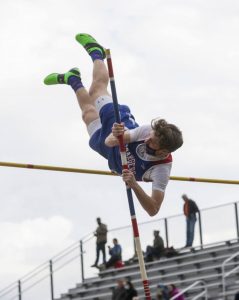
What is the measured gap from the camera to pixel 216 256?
23375 millimetres

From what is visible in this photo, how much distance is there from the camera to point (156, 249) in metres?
23.9

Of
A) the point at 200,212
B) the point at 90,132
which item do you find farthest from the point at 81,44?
the point at 200,212

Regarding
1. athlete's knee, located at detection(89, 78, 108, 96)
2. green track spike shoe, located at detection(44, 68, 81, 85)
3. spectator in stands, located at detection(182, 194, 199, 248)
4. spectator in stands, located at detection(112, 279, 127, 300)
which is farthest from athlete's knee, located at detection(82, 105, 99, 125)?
spectator in stands, located at detection(182, 194, 199, 248)

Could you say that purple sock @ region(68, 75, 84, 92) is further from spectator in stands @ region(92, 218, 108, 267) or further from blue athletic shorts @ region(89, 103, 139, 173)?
spectator in stands @ region(92, 218, 108, 267)

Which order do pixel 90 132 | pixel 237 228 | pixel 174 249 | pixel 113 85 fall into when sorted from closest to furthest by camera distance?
pixel 113 85, pixel 90 132, pixel 237 228, pixel 174 249

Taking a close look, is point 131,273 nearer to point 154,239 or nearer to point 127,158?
point 154,239

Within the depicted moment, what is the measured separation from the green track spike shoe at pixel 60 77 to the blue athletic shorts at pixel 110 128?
2.25 feet

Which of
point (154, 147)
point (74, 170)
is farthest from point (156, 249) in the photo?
point (154, 147)

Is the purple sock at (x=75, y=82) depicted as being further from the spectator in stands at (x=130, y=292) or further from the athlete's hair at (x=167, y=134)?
the spectator in stands at (x=130, y=292)

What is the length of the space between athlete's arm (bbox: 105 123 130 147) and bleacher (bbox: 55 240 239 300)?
9.52m

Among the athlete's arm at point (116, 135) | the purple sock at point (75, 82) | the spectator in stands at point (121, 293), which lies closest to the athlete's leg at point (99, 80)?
the purple sock at point (75, 82)

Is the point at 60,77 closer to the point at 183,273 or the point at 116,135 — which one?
the point at 116,135

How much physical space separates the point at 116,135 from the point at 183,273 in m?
11.8

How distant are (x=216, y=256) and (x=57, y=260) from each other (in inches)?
126
